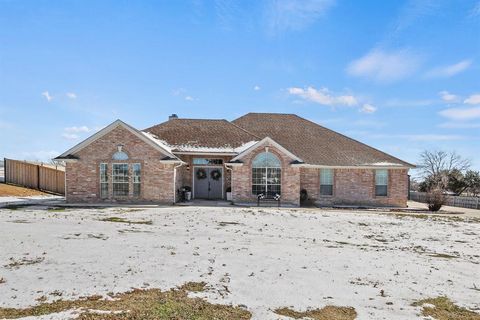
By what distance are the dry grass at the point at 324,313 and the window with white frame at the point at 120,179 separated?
669 inches

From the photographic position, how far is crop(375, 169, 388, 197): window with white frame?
2388 centimetres

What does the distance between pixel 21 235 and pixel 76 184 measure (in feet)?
36.4

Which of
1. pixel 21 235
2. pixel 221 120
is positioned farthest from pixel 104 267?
pixel 221 120

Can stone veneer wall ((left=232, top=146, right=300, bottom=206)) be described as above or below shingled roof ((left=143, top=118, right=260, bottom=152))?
below

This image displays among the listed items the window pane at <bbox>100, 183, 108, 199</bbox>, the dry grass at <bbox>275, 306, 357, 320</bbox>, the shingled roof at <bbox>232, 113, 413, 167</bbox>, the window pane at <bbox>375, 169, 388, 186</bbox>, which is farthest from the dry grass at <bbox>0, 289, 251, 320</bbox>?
the window pane at <bbox>375, 169, 388, 186</bbox>

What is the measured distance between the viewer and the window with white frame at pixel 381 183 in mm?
23875

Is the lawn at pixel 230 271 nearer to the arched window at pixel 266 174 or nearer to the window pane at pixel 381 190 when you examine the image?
the arched window at pixel 266 174

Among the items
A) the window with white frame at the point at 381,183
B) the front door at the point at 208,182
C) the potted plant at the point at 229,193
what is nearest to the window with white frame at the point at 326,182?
the window with white frame at the point at 381,183

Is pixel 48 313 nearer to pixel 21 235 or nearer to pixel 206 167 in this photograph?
pixel 21 235

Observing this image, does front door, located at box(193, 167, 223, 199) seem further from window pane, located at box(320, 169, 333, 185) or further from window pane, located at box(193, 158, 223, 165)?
window pane, located at box(320, 169, 333, 185)

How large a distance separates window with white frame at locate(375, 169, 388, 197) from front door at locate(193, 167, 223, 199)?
34.1 feet

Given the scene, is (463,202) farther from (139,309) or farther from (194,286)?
(139,309)

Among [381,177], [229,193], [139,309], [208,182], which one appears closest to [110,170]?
[208,182]

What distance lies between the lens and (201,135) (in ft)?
82.1
